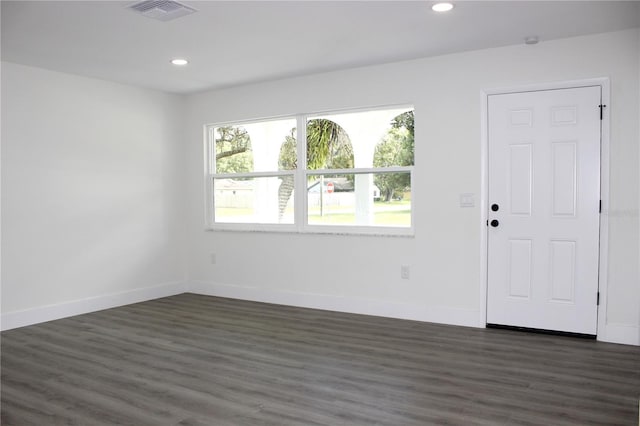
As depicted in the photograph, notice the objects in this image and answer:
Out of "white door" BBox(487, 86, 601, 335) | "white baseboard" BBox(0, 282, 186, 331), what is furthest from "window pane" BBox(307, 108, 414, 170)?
"white baseboard" BBox(0, 282, 186, 331)

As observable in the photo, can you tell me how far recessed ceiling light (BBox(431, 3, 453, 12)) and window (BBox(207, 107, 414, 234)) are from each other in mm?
1523

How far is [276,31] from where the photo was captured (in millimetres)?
4008

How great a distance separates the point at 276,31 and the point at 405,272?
2533mm

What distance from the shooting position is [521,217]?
4527 millimetres

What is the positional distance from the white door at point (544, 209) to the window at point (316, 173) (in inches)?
35.0

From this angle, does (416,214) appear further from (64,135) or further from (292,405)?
(64,135)

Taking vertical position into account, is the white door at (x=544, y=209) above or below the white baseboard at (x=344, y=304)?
above

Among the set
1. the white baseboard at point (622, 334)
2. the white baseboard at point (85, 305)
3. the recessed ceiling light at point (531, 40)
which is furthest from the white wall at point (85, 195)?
the white baseboard at point (622, 334)

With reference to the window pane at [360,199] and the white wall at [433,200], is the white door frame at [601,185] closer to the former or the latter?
the white wall at [433,200]

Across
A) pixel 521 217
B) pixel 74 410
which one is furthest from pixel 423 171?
pixel 74 410

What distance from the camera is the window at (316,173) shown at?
515 centimetres

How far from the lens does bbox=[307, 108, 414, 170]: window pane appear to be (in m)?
5.11

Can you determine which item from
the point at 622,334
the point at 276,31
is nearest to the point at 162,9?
the point at 276,31

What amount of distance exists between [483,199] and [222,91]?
3364mm
